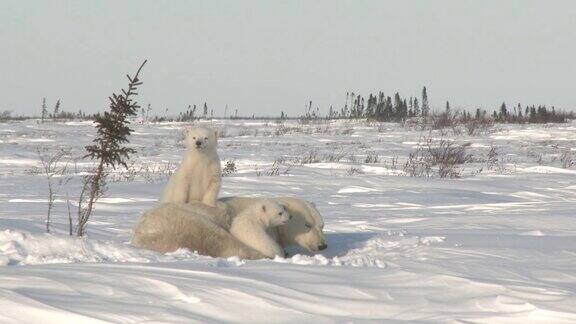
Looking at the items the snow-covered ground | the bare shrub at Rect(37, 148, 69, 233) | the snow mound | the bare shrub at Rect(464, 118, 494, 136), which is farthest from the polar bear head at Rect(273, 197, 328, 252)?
the bare shrub at Rect(464, 118, 494, 136)

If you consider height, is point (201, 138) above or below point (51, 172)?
above

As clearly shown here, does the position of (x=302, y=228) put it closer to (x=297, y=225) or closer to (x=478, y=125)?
(x=297, y=225)

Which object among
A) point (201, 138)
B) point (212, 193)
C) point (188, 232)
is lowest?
point (188, 232)

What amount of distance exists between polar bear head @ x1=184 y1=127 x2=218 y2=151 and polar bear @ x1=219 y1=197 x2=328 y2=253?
58 cm

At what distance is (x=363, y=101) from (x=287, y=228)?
36067mm

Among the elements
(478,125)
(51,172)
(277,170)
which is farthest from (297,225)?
(478,125)

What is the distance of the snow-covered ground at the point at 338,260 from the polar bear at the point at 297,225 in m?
0.11

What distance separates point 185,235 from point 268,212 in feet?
2.17

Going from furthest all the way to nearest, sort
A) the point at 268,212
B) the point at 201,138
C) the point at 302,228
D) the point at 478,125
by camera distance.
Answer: the point at 478,125, the point at 201,138, the point at 302,228, the point at 268,212

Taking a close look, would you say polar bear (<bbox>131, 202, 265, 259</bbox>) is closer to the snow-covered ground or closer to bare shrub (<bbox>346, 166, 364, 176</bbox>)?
the snow-covered ground

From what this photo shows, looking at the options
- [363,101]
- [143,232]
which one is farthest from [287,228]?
[363,101]

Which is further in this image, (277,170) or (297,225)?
(277,170)

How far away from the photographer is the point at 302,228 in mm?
6227

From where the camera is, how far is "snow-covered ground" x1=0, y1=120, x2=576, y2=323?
297 centimetres
